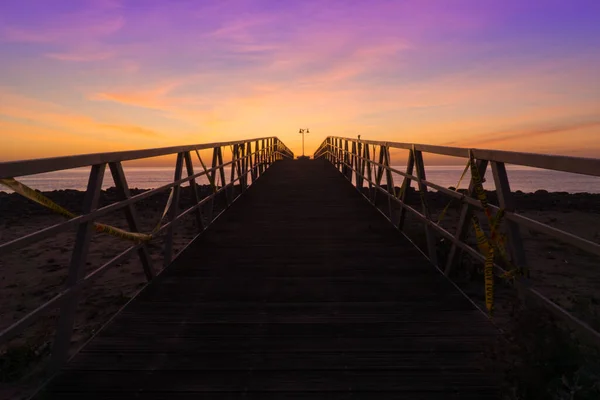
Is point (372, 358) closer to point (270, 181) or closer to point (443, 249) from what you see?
point (443, 249)

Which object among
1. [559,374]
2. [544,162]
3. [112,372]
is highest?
[544,162]

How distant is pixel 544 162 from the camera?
2990 mm

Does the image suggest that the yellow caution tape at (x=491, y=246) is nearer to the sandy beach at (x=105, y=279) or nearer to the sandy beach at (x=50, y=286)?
the sandy beach at (x=105, y=279)

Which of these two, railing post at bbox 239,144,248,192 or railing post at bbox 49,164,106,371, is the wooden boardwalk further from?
railing post at bbox 239,144,248,192

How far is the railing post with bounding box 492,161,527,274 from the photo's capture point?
3.45 metres

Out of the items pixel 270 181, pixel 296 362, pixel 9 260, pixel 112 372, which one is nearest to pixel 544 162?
pixel 296 362

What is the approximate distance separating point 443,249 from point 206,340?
6027mm

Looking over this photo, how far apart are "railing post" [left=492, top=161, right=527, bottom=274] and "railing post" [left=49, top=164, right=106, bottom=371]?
3007 millimetres

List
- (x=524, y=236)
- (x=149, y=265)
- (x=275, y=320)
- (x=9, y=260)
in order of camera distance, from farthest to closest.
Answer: (x=524, y=236), (x=9, y=260), (x=149, y=265), (x=275, y=320)

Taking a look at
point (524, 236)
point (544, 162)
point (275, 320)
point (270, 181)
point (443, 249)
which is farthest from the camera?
point (270, 181)

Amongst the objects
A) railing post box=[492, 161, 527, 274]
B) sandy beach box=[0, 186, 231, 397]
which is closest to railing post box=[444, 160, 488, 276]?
railing post box=[492, 161, 527, 274]

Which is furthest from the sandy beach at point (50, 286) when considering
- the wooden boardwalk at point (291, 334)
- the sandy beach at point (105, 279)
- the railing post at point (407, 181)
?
the railing post at point (407, 181)

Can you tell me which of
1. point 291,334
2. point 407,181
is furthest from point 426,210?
point 291,334

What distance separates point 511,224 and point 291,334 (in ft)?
6.05
